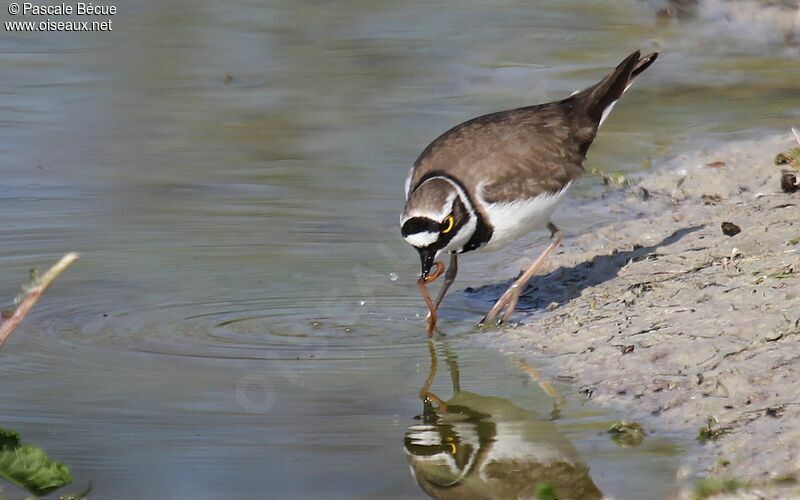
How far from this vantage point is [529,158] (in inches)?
350

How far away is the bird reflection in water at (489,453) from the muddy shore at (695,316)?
49 centimetres

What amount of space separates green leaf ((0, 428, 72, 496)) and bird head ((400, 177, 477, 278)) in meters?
3.01

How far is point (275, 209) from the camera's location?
10.7 meters

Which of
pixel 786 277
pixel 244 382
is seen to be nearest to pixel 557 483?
pixel 244 382

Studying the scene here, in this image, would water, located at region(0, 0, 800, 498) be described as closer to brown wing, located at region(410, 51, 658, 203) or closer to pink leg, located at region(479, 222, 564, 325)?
pink leg, located at region(479, 222, 564, 325)

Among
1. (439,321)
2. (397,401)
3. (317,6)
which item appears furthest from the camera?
(317,6)

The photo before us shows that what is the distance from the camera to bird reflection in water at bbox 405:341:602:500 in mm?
5840

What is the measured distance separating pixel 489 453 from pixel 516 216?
259cm

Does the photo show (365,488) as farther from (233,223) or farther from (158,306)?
(233,223)

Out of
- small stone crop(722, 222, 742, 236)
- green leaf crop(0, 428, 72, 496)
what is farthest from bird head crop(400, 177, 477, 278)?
green leaf crop(0, 428, 72, 496)

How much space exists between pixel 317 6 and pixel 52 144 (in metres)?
5.83

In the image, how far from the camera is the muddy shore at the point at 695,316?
6348mm

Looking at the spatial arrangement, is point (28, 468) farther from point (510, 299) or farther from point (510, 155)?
point (510, 155)

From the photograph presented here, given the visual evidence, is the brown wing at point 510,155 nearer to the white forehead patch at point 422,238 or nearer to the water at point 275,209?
the white forehead patch at point 422,238
